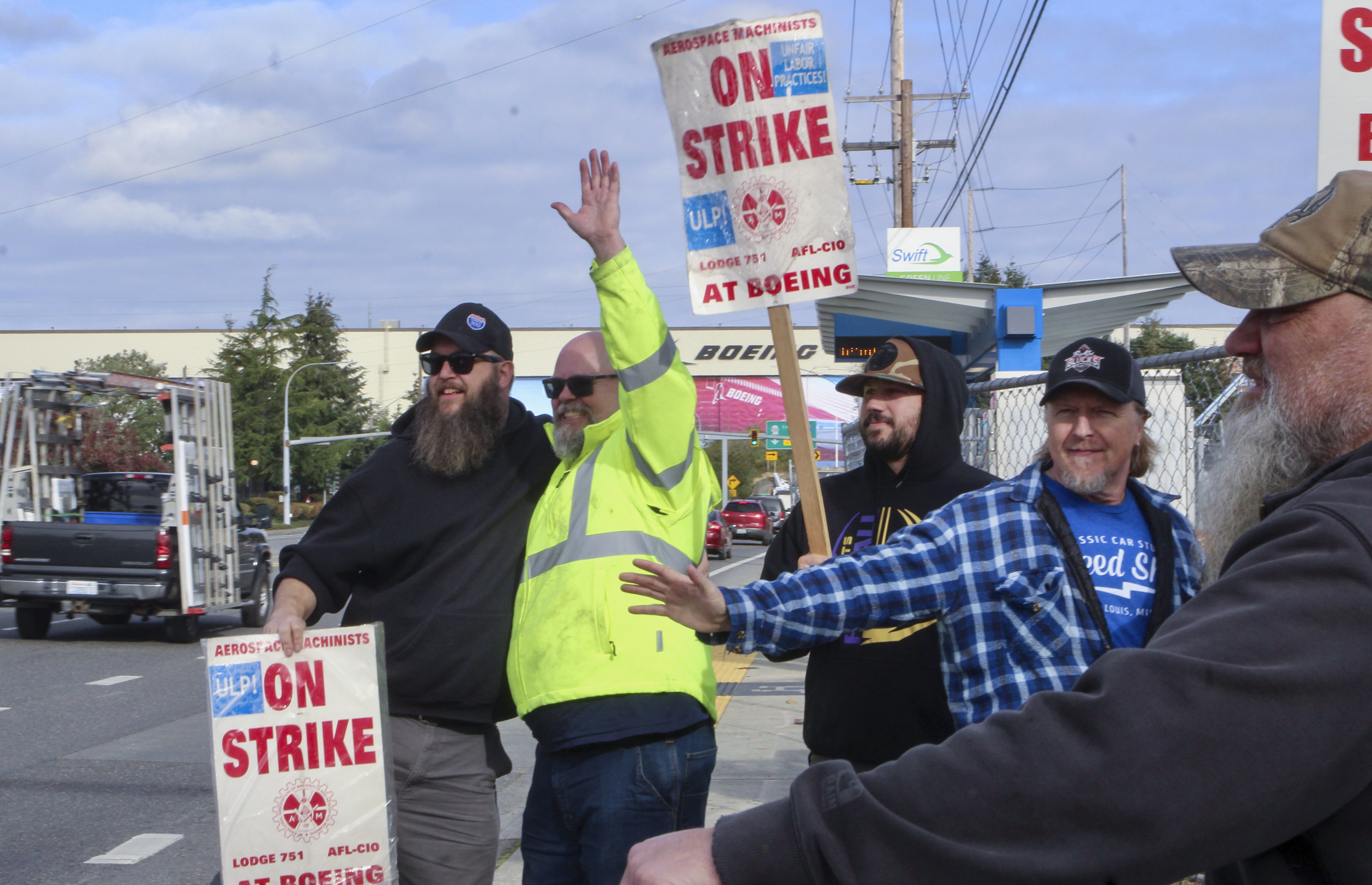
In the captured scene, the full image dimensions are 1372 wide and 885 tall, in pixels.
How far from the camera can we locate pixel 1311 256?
1329 mm

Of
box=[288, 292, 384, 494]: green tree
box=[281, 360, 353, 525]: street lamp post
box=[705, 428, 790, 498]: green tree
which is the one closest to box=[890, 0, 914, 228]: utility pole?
box=[281, 360, 353, 525]: street lamp post

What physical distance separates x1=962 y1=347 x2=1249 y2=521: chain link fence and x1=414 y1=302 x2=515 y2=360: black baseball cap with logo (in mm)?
3201

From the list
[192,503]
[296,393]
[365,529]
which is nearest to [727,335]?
[296,393]

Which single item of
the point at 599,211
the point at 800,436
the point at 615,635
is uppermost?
the point at 599,211

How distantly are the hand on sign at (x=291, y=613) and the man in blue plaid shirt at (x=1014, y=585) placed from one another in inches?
50.8

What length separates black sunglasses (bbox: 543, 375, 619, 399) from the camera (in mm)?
3240

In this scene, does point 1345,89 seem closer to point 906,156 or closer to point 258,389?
point 906,156

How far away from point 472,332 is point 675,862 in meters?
2.56

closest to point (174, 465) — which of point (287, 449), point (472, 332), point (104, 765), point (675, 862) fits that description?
point (104, 765)

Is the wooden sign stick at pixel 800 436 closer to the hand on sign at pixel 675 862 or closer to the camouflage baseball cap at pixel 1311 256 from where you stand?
the camouflage baseball cap at pixel 1311 256

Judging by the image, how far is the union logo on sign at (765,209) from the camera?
3186mm

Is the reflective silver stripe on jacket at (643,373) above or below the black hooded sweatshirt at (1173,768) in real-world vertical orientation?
above

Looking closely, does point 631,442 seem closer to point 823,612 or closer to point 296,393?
point 823,612

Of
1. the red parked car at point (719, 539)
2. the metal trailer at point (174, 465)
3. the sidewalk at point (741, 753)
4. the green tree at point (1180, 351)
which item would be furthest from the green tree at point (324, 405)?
the sidewalk at point (741, 753)
